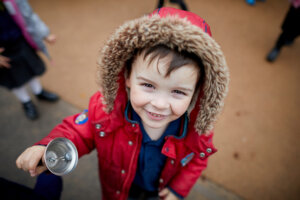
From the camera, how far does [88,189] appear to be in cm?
191

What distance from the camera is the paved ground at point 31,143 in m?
1.88

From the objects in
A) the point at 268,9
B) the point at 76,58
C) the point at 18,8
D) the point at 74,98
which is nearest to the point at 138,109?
the point at 18,8

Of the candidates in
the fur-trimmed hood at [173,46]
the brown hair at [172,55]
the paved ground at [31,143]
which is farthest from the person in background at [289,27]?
the brown hair at [172,55]

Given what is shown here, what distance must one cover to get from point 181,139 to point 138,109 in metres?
0.32

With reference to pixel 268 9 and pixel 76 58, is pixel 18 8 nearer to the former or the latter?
pixel 76 58

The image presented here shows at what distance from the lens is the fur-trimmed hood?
867 mm

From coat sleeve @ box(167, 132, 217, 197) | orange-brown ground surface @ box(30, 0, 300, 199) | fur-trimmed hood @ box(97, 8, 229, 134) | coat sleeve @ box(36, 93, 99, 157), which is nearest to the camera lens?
fur-trimmed hood @ box(97, 8, 229, 134)

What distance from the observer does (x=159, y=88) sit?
0.94 meters

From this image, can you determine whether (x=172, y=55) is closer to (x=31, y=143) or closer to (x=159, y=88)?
(x=159, y=88)

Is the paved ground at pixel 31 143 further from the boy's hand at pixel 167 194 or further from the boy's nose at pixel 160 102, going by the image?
the boy's nose at pixel 160 102

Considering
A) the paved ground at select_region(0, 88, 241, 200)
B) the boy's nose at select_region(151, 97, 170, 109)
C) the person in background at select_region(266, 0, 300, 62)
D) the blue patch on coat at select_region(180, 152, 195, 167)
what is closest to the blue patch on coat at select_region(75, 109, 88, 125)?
the boy's nose at select_region(151, 97, 170, 109)

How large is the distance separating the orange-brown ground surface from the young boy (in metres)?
1.05

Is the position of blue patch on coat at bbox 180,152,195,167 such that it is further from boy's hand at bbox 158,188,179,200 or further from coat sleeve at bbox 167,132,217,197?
boy's hand at bbox 158,188,179,200

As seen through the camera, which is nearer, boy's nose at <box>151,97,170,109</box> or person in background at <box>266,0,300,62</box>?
boy's nose at <box>151,97,170,109</box>
